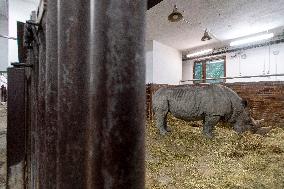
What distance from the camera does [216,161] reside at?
477 centimetres

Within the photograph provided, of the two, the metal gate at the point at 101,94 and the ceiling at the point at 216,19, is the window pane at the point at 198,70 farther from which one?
the metal gate at the point at 101,94

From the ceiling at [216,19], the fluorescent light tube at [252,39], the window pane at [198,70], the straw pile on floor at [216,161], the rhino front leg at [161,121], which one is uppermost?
the ceiling at [216,19]

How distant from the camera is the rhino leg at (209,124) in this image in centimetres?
652

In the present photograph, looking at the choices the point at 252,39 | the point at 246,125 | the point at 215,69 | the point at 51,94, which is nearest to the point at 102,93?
the point at 51,94

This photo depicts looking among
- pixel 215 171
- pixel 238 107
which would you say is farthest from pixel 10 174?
pixel 238 107

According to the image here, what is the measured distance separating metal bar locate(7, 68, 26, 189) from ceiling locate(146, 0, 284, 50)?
8.00m

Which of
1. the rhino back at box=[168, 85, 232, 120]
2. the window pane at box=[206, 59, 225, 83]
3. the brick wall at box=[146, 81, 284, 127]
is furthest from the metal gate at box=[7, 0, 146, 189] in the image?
the window pane at box=[206, 59, 225, 83]

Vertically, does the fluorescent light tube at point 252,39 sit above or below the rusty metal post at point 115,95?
above

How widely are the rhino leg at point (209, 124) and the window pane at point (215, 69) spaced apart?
12.2 meters

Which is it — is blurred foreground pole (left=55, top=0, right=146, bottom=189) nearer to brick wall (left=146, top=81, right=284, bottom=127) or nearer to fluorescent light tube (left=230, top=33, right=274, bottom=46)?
brick wall (left=146, top=81, right=284, bottom=127)

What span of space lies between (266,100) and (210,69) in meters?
11.2

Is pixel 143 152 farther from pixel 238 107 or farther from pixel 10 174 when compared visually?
pixel 238 107

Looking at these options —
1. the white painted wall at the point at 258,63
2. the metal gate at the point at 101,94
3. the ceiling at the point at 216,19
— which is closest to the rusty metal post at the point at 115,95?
the metal gate at the point at 101,94

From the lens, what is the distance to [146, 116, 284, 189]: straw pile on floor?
3.70 m
